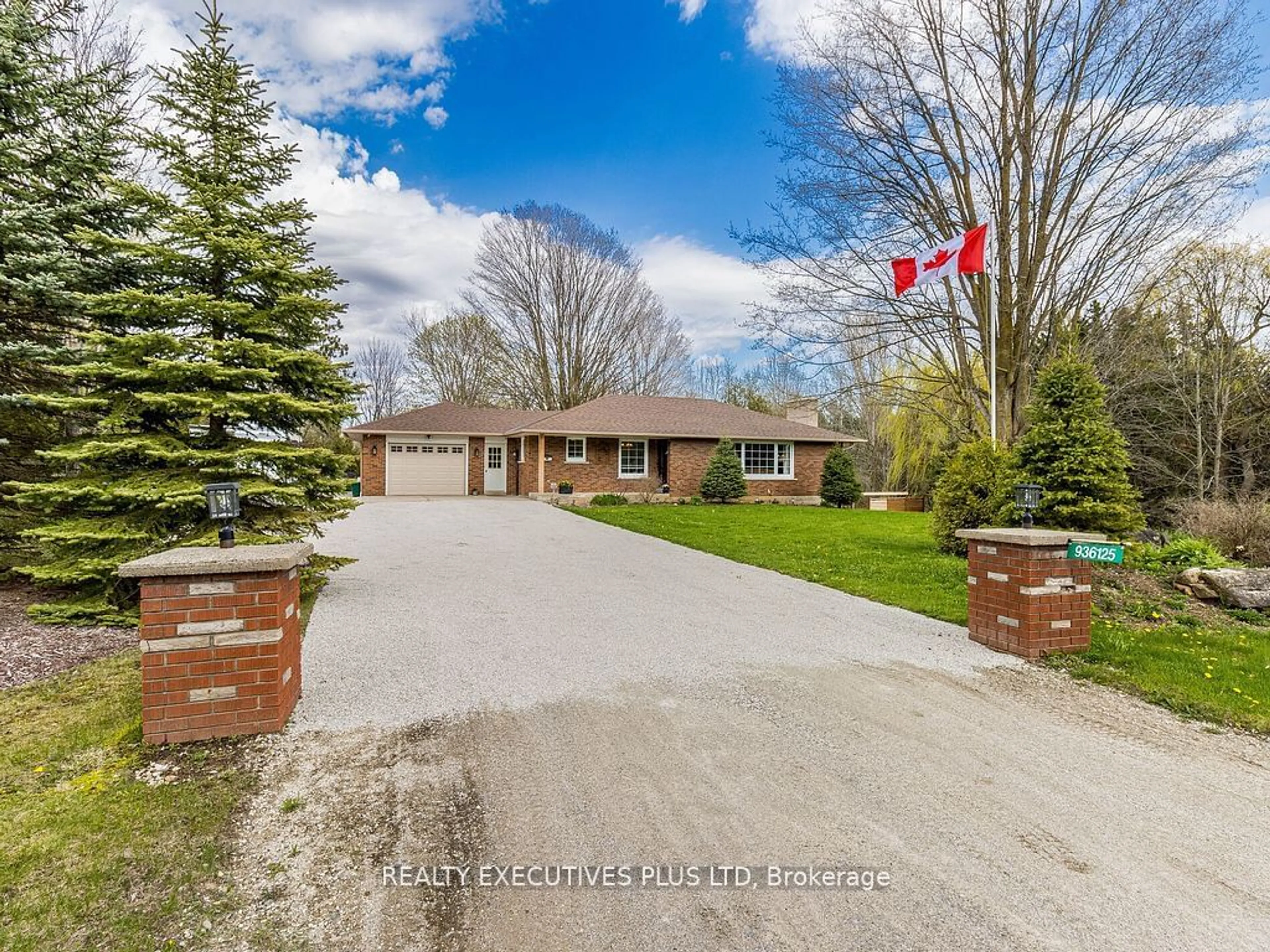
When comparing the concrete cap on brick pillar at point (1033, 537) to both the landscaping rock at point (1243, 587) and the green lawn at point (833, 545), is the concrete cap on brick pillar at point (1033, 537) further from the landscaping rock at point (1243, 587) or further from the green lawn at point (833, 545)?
the landscaping rock at point (1243, 587)

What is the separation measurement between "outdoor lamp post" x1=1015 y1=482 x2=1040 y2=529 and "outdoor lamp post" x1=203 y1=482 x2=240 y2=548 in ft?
17.1

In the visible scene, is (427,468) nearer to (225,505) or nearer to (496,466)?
(496,466)

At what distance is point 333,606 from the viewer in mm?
5797

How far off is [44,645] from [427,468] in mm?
17142

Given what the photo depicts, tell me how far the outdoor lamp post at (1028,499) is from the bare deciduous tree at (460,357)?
26589 mm

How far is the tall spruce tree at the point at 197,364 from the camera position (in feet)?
16.7

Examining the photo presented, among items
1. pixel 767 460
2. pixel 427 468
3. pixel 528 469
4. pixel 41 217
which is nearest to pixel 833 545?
pixel 41 217

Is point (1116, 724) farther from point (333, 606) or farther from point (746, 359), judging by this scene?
point (746, 359)

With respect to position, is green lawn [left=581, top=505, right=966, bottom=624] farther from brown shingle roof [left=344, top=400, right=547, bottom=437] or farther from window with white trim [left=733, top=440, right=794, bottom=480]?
brown shingle roof [left=344, top=400, right=547, bottom=437]

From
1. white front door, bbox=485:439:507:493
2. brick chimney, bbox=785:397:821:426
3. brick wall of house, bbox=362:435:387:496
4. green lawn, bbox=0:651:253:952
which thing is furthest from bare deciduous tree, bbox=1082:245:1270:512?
brick wall of house, bbox=362:435:387:496

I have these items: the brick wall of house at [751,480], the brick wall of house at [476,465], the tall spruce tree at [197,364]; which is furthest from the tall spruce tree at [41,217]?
the brick wall of house at [751,480]

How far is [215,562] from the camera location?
9.17ft

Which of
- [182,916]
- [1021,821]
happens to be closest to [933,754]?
[1021,821]

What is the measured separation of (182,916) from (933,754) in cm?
302
